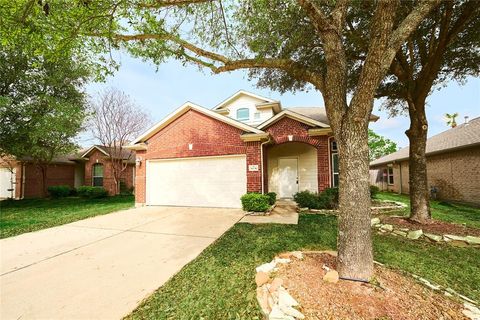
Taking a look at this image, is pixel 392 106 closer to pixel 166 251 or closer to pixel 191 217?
pixel 191 217

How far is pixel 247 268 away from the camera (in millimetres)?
3639

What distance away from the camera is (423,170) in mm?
6000

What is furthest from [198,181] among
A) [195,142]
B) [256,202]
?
[256,202]

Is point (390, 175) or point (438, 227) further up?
point (390, 175)

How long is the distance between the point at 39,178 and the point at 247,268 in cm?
2168

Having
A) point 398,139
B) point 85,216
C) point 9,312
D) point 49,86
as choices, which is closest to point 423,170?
point 9,312

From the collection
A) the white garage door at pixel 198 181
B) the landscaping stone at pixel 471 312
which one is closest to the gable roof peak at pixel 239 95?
the white garage door at pixel 198 181

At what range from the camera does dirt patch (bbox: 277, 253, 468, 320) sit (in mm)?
2268

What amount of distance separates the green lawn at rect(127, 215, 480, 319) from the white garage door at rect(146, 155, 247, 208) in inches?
142

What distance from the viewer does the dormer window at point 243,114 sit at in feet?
49.5

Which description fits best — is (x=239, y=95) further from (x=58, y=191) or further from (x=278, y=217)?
(x=58, y=191)

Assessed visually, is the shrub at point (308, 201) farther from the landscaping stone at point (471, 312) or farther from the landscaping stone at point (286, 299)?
the landscaping stone at point (286, 299)

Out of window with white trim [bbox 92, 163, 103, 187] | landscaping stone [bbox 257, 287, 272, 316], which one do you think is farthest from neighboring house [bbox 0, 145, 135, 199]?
landscaping stone [bbox 257, 287, 272, 316]

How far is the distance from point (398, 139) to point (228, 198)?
4411 centimetres
